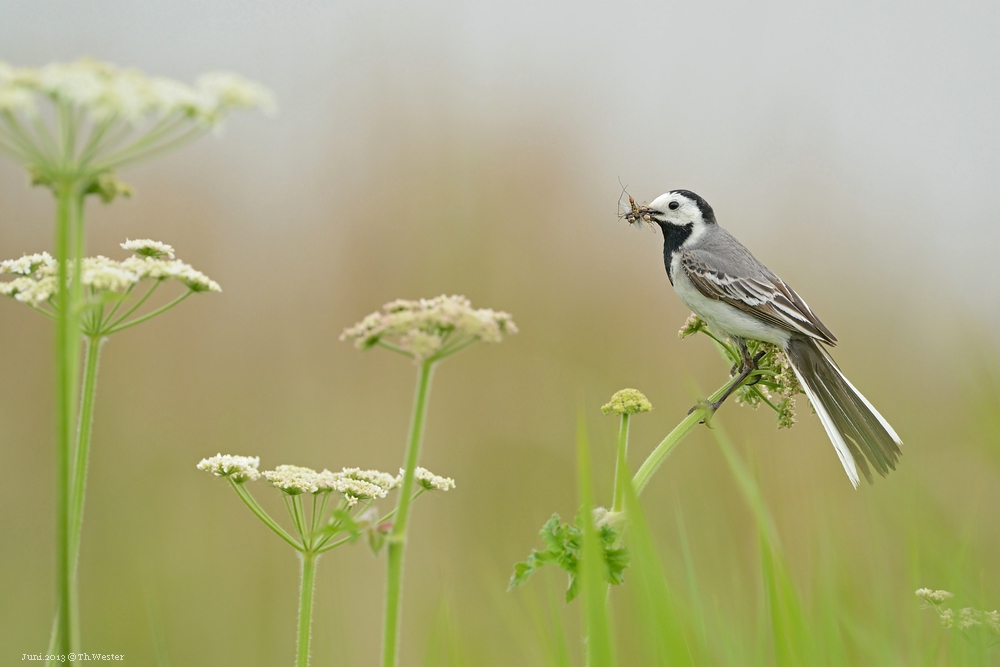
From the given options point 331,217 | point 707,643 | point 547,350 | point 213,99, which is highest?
point 331,217

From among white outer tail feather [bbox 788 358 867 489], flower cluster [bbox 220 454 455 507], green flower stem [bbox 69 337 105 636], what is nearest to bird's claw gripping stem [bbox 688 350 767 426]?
white outer tail feather [bbox 788 358 867 489]

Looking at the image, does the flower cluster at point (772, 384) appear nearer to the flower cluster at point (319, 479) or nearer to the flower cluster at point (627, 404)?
the flower cluster at point (627, 404)

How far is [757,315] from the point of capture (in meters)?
4.93

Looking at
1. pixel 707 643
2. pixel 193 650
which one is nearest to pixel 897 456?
pixel 707 643

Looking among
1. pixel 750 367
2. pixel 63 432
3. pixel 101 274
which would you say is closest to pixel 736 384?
pixel 750 367

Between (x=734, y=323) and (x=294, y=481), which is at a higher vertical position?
(x=734, y=323)

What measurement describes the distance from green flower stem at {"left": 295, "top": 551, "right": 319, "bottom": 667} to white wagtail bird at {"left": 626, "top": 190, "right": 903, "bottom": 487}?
5.97 ft

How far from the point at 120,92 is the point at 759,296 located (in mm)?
4203

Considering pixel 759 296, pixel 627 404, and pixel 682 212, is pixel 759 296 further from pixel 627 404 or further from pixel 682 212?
pixel 627 404

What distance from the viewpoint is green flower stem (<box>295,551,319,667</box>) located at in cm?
203

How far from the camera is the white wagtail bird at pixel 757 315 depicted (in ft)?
13.9

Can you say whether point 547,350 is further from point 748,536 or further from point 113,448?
point 113,448

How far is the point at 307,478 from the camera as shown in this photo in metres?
2.51

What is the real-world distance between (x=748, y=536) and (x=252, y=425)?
17.8 feet
